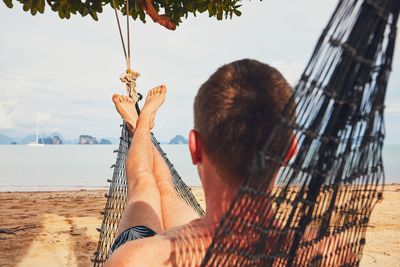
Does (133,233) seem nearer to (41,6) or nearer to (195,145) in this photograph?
(195,145)

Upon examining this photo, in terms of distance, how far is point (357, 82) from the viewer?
1089mm

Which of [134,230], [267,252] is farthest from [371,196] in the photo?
[134,230]

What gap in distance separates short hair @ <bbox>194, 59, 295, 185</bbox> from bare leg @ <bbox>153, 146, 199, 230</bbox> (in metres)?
1.19

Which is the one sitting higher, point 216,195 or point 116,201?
point 216,195

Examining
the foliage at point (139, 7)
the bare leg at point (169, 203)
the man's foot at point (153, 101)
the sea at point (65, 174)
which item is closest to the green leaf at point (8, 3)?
the foliage at point (139, 7)

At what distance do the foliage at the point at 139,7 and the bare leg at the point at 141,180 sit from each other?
3.09 ft

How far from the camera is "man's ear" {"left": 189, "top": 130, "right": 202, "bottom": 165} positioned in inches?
44.4

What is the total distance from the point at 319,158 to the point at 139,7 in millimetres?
3679

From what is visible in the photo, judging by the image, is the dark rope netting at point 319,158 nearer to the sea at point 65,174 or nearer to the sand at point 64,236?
the sand at point 64,236

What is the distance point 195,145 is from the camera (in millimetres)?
1130

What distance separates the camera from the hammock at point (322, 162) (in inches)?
41.5

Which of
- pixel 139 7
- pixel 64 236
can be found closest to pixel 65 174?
pixel 64 236

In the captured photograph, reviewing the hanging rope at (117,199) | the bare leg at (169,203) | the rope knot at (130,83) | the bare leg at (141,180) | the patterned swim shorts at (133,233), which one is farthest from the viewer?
the rope knot at (130,83)

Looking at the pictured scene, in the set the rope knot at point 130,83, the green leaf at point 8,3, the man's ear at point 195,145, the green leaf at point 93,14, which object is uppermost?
the green leaf at point 93,14
